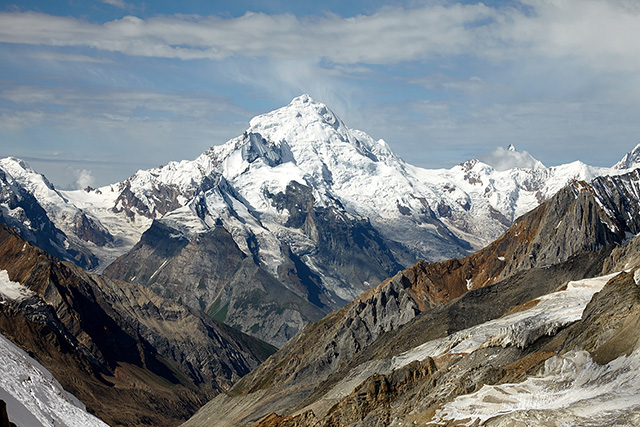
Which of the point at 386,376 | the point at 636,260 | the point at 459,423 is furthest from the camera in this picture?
the point at 636,260

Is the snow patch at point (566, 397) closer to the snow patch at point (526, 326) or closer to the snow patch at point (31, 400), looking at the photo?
the snow patch at point (526, 326)

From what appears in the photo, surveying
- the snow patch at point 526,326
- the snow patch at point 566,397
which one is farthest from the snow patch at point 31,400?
the snow patch at point 566,397

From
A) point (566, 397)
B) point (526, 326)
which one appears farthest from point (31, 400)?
point (566, 397)

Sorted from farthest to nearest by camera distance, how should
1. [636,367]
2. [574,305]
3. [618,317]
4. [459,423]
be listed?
[574,305] → [618,317] → [459,423] → [636,367]

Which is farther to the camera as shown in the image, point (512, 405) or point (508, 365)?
point (508, 365)

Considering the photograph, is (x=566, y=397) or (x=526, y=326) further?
(x=526, y=326)

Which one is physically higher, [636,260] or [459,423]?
[636,260]

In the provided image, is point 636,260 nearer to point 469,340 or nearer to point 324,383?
point 469,340

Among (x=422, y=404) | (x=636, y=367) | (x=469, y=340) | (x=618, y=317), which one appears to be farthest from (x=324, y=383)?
(x=636, y=367)

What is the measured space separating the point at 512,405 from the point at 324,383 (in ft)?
376

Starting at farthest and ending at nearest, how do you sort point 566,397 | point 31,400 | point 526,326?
point 31,400 < point 526,326 < point 566,397

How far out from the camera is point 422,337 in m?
182

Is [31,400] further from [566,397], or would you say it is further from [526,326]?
[566,397]

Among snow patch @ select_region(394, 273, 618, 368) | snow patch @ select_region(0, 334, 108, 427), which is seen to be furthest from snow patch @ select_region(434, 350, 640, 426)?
snow patch @ select_region(0, 334, 108, 427)
